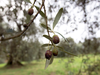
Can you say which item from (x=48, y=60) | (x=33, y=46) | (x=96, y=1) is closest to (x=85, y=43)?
(x=96, y=1)

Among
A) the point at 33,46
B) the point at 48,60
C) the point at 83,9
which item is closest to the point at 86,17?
the point at 83,9

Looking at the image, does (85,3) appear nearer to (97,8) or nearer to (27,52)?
(97,8)

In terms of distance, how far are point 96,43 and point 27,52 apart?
263 inches

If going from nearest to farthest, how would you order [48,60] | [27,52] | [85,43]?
[48,60], [85,43], [27,52]

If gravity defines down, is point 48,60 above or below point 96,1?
below

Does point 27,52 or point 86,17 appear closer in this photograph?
point 86,17

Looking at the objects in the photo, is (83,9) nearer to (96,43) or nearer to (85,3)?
(85,3)

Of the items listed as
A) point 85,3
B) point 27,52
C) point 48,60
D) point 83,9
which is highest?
point 85,3

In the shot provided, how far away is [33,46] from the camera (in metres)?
8.20

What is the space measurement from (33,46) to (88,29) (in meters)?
6.52

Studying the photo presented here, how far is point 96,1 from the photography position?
2.27m

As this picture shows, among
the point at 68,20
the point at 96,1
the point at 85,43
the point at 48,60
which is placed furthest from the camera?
the point at 85,43

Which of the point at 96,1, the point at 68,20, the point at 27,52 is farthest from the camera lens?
the point at 27,52

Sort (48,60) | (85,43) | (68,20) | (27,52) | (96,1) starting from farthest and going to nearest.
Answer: (27,52) < (85,43) < (68,20) < (96,1) < (48,60)
